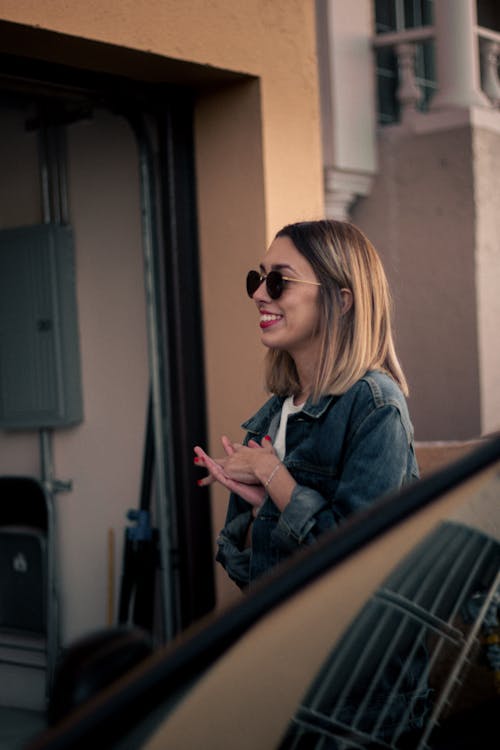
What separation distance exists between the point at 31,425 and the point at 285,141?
5.94 ft

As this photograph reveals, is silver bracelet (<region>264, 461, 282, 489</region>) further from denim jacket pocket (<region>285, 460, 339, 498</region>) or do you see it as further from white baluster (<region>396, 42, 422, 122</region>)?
white baluster (<region>396, 42, 422, 122</region>)

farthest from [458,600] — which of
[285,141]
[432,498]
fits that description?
[285,141]

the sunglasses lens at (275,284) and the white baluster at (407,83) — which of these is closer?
the sunglasses lens at (275,284)

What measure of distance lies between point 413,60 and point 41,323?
3888mm

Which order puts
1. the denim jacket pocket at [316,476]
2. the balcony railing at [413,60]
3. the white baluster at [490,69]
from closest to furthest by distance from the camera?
the denim jacket pocket at [316,476], the balcony railing at [413,60], the white baluster at [490,69]

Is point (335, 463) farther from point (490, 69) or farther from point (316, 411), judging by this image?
point (490, 69)

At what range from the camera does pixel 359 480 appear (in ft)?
7.33

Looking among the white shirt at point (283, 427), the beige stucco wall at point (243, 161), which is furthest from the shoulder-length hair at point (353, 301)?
the beige stucco wall at point (243, 161)

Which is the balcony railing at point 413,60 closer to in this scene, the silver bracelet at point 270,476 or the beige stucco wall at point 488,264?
the beige stucco wall at point 488,264

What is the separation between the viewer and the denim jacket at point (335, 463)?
2.24 meters

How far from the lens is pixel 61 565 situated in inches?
215

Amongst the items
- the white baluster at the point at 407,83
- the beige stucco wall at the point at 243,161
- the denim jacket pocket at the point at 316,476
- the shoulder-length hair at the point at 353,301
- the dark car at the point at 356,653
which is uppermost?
the white baluster at the point at 407,83

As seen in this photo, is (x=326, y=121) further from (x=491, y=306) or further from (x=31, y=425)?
(x=31, y=425)

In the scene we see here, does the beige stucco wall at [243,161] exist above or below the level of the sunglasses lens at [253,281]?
above
